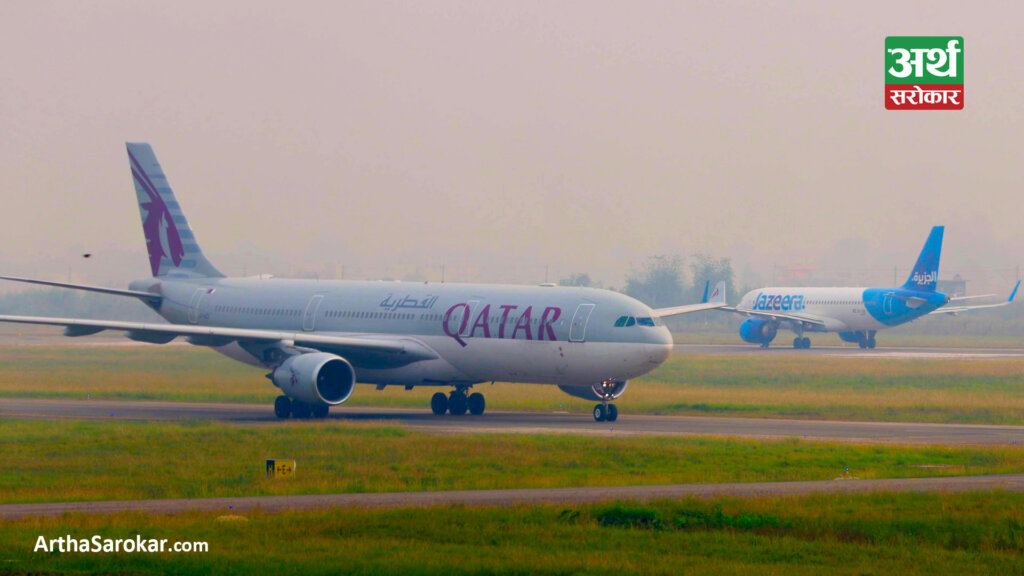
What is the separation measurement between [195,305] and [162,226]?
464 centimetres

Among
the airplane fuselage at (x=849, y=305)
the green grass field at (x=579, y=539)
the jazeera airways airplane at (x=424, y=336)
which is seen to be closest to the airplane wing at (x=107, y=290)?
the jazeera airways airplane at (x=424, y=336)

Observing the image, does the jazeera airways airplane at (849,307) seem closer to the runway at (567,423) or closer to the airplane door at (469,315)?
the runway at (567,423)

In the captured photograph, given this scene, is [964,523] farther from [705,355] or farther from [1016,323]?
[1016,323]

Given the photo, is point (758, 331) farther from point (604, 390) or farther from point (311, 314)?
point (604, 390)

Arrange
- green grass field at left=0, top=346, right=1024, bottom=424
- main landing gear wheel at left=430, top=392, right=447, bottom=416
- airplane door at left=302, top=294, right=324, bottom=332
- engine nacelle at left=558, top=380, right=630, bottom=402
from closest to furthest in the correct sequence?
engine nacelle at left=558, top=380, right=630, bottom=402
main landing gear wheel at left=430, top=392, right=447, bottom=416
airplane door at left=302, top=294, right=324, bottom=332
green grass field at left=0, top=346, right=1024, bottom=424

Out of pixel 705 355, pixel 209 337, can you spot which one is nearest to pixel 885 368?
pixel 705 355

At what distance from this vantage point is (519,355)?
45969mm

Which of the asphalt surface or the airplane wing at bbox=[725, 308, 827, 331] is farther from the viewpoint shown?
the airplane wing at bbox=[725, 308, 827, 331]

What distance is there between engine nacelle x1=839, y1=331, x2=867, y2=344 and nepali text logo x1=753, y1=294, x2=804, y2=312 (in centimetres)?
424

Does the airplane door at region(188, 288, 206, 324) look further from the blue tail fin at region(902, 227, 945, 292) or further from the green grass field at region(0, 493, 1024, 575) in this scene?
the blue tail fin at region(902, 227, 945, 292)

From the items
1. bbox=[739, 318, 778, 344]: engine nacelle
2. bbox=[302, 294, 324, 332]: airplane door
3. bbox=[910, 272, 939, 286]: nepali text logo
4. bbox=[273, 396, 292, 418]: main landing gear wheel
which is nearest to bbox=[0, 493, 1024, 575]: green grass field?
bbox=[273, 396, 292, 418]: main landing gear wheel

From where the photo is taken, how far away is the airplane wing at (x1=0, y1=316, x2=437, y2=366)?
45531 mm

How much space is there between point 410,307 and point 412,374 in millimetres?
2684

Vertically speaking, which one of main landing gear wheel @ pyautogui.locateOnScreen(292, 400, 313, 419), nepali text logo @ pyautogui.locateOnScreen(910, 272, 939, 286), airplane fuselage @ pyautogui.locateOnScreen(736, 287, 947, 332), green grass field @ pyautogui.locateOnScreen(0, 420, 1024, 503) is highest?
nepali text logo @ pyautogui.locateOnScreen(910, 272, 939, 286)
